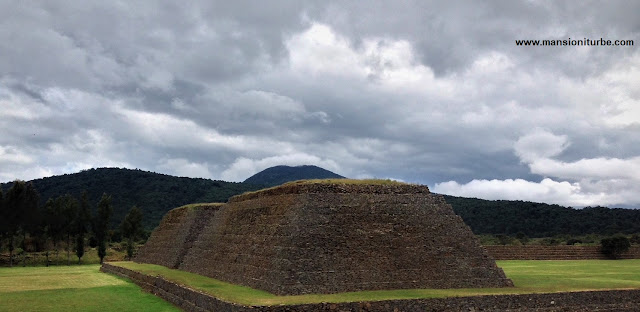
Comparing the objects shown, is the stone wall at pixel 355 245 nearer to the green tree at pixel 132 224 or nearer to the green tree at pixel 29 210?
the green tree at pixel 29 210

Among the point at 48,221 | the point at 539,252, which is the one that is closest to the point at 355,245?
the point at 539,252

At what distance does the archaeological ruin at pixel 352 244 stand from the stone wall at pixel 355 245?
43 millimetres

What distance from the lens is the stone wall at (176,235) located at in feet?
127

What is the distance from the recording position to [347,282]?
21531 mm

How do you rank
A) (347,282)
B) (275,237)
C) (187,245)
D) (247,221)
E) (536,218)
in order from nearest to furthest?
(347,282) → (275,237) → (247,221) → (187,245) → (536,218)

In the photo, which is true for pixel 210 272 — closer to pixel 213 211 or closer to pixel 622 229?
pixel 213 211

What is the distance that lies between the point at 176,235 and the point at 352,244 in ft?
76.2

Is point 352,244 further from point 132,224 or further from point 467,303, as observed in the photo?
point 132,224

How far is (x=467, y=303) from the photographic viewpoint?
20.4 m

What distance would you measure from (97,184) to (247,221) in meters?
100

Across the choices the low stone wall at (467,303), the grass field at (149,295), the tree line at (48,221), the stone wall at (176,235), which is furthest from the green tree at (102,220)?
the low stone wall at (467,303)

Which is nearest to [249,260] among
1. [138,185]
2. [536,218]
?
[536,218]

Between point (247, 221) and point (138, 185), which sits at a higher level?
point (138, 185)

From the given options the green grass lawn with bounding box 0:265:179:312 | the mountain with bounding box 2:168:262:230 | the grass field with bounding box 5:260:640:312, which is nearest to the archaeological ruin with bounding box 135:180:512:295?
the grass field with bounding box 5:260:640:312
